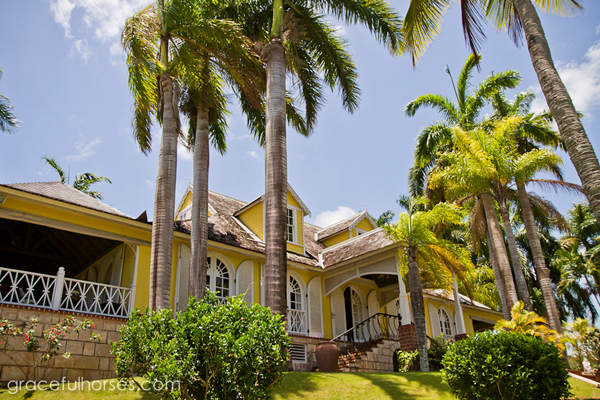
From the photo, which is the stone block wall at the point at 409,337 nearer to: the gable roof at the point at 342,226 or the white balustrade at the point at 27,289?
the gable roof at the point at 342,226

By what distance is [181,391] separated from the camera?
6090 mm

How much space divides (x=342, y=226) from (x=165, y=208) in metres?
12.4

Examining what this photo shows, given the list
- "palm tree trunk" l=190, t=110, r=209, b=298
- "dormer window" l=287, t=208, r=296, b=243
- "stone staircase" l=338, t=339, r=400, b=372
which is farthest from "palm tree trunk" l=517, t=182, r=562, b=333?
"palm tree trunk" l=190, t=110, r=209, b=298

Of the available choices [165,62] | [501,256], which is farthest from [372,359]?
[165,62]

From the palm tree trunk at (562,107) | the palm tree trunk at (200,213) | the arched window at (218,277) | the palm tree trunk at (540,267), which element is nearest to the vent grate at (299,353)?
the arched window at (218,277)

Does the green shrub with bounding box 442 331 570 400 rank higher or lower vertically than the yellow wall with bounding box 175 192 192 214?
lower

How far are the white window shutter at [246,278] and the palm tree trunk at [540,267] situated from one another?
10411 millimetres

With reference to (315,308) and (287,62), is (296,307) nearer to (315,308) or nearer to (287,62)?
(315,308)

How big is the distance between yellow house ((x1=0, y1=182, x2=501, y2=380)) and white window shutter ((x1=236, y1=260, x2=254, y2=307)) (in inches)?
1.5

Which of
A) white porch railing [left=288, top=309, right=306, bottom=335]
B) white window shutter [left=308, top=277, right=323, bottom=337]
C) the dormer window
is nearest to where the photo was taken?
white porch railing [left=288, top=309, right=306, bottom=335]

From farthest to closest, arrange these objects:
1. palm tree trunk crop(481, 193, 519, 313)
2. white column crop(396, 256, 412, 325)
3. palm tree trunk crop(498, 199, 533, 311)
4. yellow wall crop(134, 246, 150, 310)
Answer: white column crop(396, 256, 412, 325) → palm tree trunk crop(498, 199, 533, 311) → palm tree trunk crop(481, 193, 519, 313) → yellow wall crop(134, 246, 150, 310)

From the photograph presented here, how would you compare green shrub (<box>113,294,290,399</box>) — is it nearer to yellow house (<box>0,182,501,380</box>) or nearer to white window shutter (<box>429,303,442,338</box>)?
yellow house (<box>0,182,501,380</box>)

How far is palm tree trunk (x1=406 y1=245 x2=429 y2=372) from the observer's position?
1430 centimetres

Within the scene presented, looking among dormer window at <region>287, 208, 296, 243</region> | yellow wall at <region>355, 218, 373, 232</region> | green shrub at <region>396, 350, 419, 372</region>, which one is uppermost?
yellow wall at <region>355, 218, 373, 232</region>
